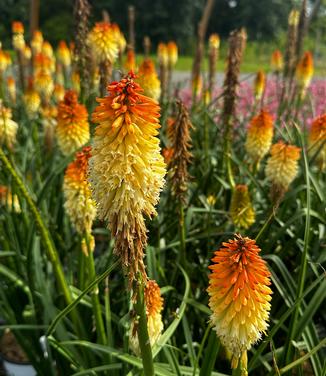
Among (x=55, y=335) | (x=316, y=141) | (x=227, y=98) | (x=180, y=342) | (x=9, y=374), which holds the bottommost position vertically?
(x=9, y=374)

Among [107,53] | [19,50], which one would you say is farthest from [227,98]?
[19,50]

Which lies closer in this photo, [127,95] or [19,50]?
[127,95]

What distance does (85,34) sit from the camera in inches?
131

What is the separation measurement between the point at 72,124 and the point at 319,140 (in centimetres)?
164

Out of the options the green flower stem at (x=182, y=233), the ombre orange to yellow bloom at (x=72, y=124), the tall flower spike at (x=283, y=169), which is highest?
the ombre orange to yellow bloom at (x=72, y=124)

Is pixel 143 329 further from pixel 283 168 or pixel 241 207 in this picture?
pixel 283 168

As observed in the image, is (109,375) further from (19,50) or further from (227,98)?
(19,50)

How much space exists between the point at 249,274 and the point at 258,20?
131ft

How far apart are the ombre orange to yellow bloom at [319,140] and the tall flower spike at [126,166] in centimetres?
205

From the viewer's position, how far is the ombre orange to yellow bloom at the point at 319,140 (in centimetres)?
316

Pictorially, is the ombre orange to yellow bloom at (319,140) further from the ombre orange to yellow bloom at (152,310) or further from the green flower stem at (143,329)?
the green flower stem at (143,329)

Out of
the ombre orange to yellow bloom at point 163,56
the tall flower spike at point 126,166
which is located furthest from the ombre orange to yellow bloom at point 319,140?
the ombre orange to yellow bloom at point 163,56

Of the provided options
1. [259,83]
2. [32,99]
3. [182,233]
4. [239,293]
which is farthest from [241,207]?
[32,99]

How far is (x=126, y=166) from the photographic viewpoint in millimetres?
1262
